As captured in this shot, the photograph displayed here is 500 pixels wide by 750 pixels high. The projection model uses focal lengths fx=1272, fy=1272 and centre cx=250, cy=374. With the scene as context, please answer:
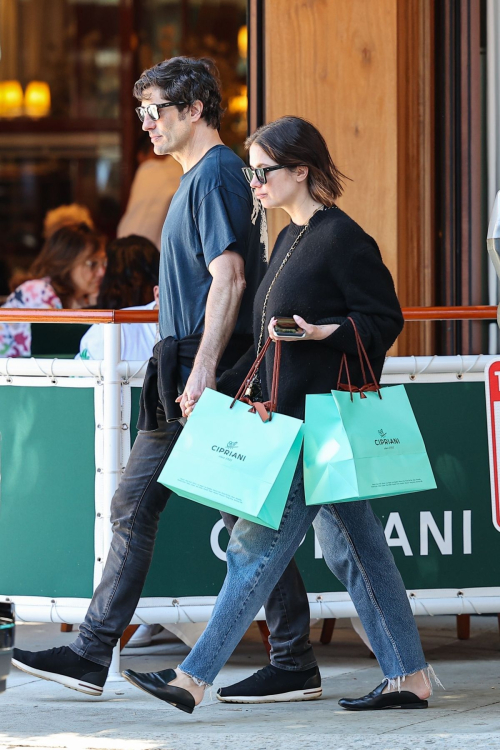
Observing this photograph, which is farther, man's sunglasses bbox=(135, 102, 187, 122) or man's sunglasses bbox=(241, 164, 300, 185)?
man's sunglasses bbox=(135, 102, 187, 122)

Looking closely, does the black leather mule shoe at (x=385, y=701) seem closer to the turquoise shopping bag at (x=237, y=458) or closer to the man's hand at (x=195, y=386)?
the turquoise shopping bag at (x=237, y=458)

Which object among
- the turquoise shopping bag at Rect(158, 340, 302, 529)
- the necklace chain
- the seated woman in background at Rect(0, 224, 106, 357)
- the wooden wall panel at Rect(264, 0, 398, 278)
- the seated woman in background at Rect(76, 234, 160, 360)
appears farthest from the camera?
the seated woman in background at Rect(0, 224, 106, 357)

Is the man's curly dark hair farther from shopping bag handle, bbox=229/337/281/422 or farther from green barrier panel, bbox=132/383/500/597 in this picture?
green barrier panel, bbox=132/383/500/597

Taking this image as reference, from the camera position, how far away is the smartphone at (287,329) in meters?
3.83

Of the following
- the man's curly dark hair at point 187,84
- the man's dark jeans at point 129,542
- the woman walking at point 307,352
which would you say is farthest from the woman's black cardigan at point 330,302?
the man's curly dark hair at point 187,84

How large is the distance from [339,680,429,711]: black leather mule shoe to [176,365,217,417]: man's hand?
113cm

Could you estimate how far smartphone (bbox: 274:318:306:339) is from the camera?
3.83m

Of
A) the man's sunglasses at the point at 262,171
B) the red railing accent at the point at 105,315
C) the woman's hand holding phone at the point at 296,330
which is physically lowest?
the woman's hand holding phone at the point at 296,330

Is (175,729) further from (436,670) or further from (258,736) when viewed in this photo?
(436,670)

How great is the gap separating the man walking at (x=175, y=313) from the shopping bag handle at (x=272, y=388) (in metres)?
0.23

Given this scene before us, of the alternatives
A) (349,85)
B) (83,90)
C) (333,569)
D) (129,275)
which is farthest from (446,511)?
(83,90)

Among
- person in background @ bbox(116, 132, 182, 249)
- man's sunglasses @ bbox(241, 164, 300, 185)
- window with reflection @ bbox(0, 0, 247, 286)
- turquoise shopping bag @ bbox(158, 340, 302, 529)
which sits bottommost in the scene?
turquoise shopping bag @ bbox(158, 340, 302, 529)

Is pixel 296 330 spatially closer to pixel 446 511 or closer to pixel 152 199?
pixel 446 511

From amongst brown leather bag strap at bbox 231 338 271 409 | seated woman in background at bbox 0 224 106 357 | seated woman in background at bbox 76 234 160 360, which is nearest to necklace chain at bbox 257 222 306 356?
brown leather bag strap at bbox 231 338 271 409
